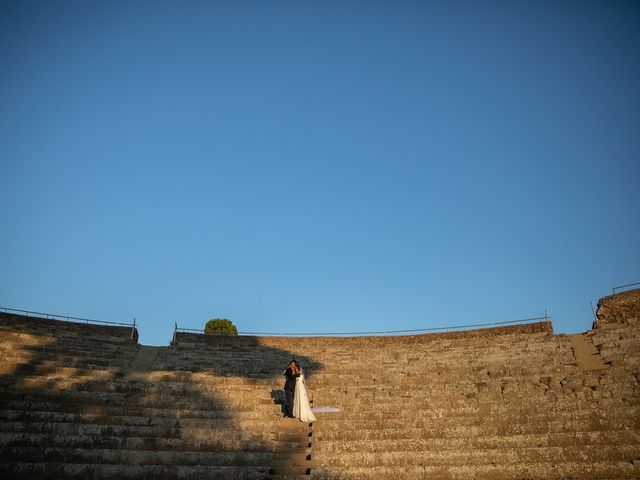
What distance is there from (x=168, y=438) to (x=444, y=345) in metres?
Answer: 12.3

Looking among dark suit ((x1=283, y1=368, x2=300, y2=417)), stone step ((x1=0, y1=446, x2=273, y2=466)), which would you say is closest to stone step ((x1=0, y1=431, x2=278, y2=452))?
stone step ((x1=0, y1=446, x2=273, y2=466))

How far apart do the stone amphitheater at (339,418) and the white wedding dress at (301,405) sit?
0.75ft

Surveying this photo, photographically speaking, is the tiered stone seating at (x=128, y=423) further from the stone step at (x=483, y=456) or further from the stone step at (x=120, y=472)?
the stone step at (x=483, y=456)

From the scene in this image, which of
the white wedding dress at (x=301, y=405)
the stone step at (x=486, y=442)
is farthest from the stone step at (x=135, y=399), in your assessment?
the stone step at (x=486, y=442)

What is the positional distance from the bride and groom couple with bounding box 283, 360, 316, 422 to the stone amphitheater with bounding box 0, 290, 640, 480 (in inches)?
10.2

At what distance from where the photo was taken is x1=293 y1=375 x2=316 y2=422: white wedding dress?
10.6 meters

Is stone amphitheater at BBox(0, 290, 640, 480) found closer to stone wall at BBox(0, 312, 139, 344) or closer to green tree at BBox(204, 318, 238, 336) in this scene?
stone wall at BBox(0, 312, 139, 344)

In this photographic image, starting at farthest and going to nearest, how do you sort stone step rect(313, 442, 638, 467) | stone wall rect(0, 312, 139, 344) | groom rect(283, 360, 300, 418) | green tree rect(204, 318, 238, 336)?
green tree rect(204, 318, 238, 336), stone wall rect(0, 312, 139, 344), groom rect(283, 360, 300, 418), stone step rect(313, 442, 638, 467)

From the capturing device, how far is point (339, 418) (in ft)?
36.0

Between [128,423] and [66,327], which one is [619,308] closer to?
[128,423]

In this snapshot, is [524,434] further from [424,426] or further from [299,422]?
[299,422]

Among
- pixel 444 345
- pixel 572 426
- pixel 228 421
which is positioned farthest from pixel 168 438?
pixel 444 345

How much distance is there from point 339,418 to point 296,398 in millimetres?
1086

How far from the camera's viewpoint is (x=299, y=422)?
10578 millimetres
